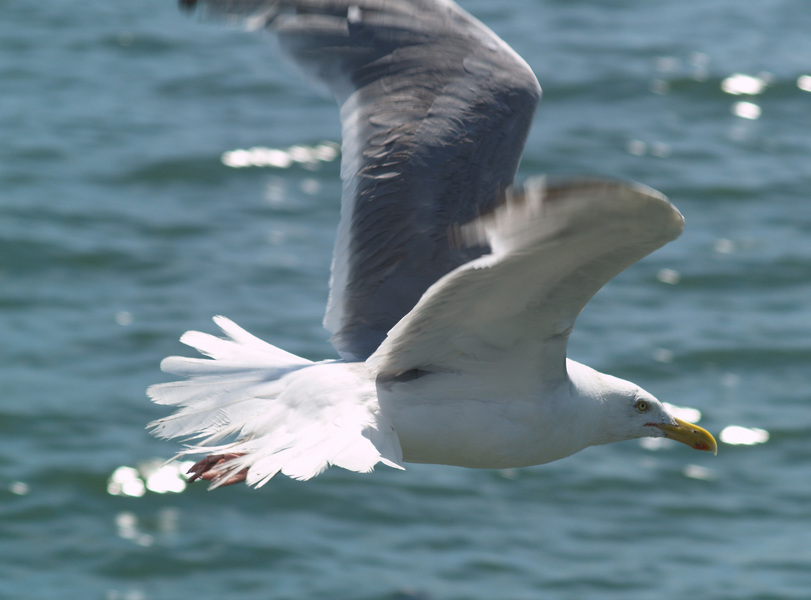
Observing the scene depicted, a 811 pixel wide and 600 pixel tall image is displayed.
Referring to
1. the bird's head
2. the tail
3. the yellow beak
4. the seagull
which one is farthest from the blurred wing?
the yellow beak

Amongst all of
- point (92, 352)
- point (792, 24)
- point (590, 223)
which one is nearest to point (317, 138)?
point (92, 352)

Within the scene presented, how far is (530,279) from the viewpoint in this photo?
4.06 meters

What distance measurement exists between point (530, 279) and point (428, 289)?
39cm

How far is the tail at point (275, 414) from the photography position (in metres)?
4.33

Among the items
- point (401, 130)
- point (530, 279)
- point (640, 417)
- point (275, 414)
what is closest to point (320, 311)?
point (401, 130)

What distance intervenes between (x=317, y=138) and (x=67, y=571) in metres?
6.92

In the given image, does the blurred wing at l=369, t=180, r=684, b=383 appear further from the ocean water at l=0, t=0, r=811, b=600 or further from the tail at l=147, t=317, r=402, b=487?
the ocean water at l=0, t=0, r=811, b=600

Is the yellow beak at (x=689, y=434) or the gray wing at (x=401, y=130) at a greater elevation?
the gray wing at (x=401, y=130)

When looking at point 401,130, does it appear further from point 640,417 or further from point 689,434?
point 689,434

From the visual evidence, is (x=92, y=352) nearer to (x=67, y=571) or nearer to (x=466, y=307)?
(x=67, y=571)

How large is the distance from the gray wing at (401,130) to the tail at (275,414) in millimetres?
455

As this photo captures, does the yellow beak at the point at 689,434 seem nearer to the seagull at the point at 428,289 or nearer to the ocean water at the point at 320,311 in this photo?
the seagull at the point at 428,289

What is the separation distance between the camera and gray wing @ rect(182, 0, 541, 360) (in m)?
5.26

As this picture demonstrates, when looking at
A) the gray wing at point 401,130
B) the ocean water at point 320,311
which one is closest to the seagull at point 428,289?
the gray wing at point 401,130
